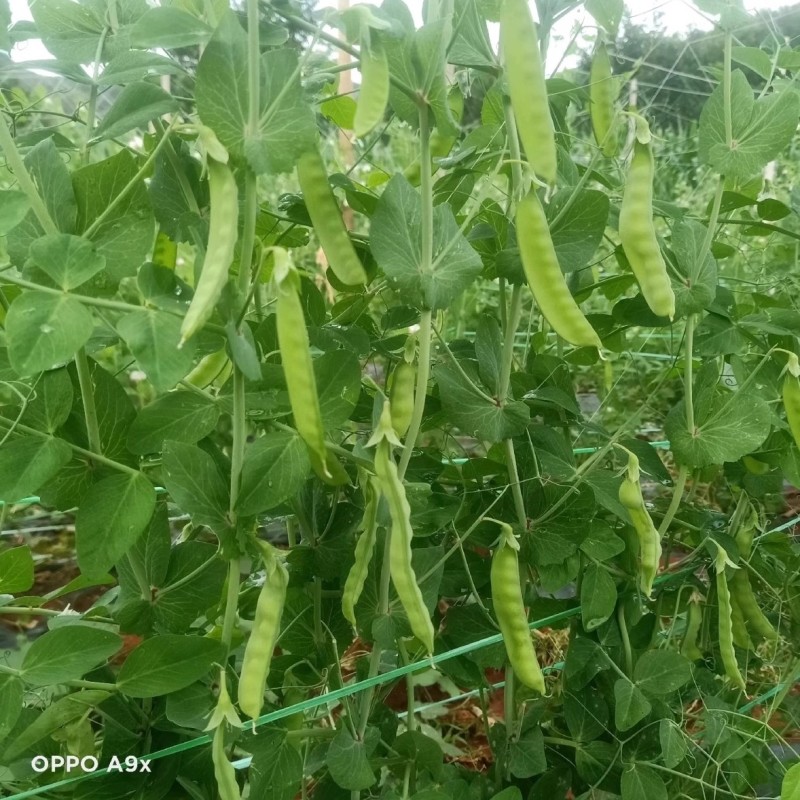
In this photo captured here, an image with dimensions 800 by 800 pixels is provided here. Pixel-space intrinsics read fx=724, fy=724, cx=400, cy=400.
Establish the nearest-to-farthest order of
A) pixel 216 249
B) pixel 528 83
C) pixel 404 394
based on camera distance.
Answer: pixel 216 249 → pixel 528 83 → pixel 404 394

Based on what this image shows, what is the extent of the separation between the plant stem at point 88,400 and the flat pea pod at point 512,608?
445mm

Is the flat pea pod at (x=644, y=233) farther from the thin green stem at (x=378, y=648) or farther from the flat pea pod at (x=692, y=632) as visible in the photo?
the flat pea pod at (x=692, y=632)

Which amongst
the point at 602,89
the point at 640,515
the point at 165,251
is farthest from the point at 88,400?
the point at 602,89

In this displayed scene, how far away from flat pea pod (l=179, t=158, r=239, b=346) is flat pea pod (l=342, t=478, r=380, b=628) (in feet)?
0.90

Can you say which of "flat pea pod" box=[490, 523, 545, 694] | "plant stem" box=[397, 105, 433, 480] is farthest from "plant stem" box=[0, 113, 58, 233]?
"flat pea pod" box=[490, 523, 545, 694]

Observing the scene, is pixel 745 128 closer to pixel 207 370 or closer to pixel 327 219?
pixel 327 219

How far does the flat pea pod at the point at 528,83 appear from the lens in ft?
2.21

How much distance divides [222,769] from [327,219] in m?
0.57

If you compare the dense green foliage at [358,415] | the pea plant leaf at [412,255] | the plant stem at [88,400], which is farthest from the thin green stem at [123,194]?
the pea plant leaf at [412,255]

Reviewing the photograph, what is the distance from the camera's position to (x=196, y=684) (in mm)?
809

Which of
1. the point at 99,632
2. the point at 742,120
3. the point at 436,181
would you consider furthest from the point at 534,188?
the point at 99,632

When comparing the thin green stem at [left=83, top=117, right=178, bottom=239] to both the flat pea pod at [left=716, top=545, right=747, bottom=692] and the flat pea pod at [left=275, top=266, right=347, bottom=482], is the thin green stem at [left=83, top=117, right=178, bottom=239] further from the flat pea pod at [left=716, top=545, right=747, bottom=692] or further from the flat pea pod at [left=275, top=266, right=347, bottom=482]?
the flat pea pod at [left=716, top=545, right=747, bottom=692]

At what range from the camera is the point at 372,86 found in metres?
0.63

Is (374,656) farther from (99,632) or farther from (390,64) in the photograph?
(390,64)
